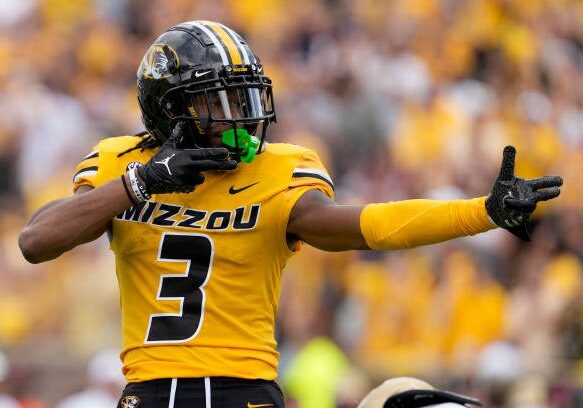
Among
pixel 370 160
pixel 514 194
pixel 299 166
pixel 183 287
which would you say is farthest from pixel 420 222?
pixel 370 160

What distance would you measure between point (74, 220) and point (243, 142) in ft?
2.02

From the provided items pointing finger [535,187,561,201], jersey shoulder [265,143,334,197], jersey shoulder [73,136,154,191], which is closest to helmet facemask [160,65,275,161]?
jersey shoulder [265,143,334,197]

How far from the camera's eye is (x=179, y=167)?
409 centimetres

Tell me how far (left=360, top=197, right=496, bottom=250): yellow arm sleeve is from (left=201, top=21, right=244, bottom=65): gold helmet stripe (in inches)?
27.6

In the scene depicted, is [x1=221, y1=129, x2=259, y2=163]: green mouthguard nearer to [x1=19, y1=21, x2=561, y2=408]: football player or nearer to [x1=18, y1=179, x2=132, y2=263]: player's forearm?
[x1=19, y1=21, x2=561, y2=408]: football player

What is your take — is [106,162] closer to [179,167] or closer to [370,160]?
[179,167]

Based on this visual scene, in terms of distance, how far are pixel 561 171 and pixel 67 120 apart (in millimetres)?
4309

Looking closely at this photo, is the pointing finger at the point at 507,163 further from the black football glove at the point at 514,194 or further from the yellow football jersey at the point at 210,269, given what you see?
the yellow football jersey at the point at 210,269

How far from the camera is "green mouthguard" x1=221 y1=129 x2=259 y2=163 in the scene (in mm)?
4301

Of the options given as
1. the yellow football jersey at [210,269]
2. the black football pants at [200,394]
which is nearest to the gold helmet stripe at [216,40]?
the yellow football jersey at [210,269]

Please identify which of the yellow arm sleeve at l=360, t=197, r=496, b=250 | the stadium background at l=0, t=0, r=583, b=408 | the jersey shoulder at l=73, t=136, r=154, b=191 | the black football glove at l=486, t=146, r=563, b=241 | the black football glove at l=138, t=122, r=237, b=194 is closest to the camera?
the black football glove at l=486, t=146, r=563, b=241

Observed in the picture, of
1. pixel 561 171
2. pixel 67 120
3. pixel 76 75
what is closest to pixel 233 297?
pixel 561 171

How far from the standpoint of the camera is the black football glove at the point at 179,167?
13.5 ft

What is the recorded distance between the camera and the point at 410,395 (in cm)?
401
